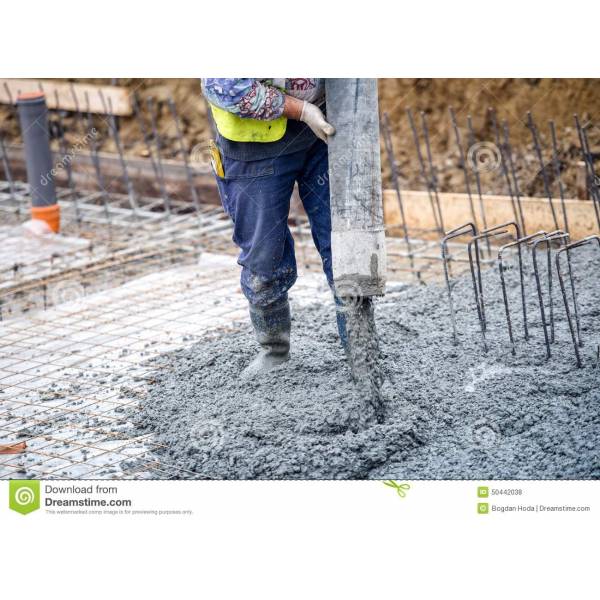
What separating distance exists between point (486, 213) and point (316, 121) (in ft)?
10.3

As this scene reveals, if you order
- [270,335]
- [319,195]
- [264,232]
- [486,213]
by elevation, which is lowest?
[270,335]

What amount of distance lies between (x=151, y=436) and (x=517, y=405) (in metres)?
1.49

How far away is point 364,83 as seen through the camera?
11.5 ft

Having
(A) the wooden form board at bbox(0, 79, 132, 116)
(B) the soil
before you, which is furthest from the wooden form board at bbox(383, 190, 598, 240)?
(A) the wooden form board at bbox(0, 79, 132, 116)

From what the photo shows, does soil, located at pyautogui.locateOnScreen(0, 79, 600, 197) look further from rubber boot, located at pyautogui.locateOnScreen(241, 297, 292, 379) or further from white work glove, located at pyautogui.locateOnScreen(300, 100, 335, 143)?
white work glove, located at pyautogui.locateOnScreen(300, 100, 335, 143)

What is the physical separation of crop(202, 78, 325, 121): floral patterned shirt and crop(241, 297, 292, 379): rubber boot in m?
0.91

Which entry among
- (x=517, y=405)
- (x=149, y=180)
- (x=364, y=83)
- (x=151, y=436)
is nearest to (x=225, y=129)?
(x=364, y=83)

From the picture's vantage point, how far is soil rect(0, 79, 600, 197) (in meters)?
7.50

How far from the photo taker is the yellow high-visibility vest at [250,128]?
3801mm

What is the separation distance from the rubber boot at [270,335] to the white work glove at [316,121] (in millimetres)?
896
